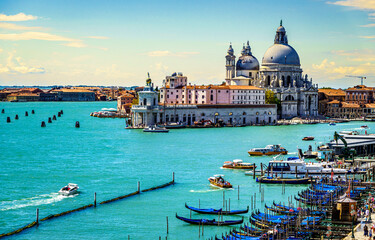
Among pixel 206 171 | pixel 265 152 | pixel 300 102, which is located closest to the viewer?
pixel 206 171

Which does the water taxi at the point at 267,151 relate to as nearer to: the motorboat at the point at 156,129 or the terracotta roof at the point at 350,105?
the motorboat at the point at 156,129

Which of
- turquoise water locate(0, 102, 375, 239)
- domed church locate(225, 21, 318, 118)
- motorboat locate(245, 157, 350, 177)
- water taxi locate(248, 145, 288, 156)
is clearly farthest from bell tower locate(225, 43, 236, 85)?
motorboat locate(245, 157, 350, 177)

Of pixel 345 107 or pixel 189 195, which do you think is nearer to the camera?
pixel 189 195

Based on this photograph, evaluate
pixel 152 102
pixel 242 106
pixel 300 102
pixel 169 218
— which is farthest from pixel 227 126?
pixel 169 218

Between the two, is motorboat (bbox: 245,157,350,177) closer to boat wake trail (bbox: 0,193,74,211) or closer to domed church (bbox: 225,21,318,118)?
boat wake trail (bbox: 0,193,74,211)

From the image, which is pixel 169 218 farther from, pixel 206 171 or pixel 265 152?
pixel 265 152

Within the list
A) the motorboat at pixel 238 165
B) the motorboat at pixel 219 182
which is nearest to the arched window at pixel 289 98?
the motorboat at pixel 238 165

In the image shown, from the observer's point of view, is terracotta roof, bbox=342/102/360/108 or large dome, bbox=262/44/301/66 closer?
large dome, bbox=262/44/301/66
